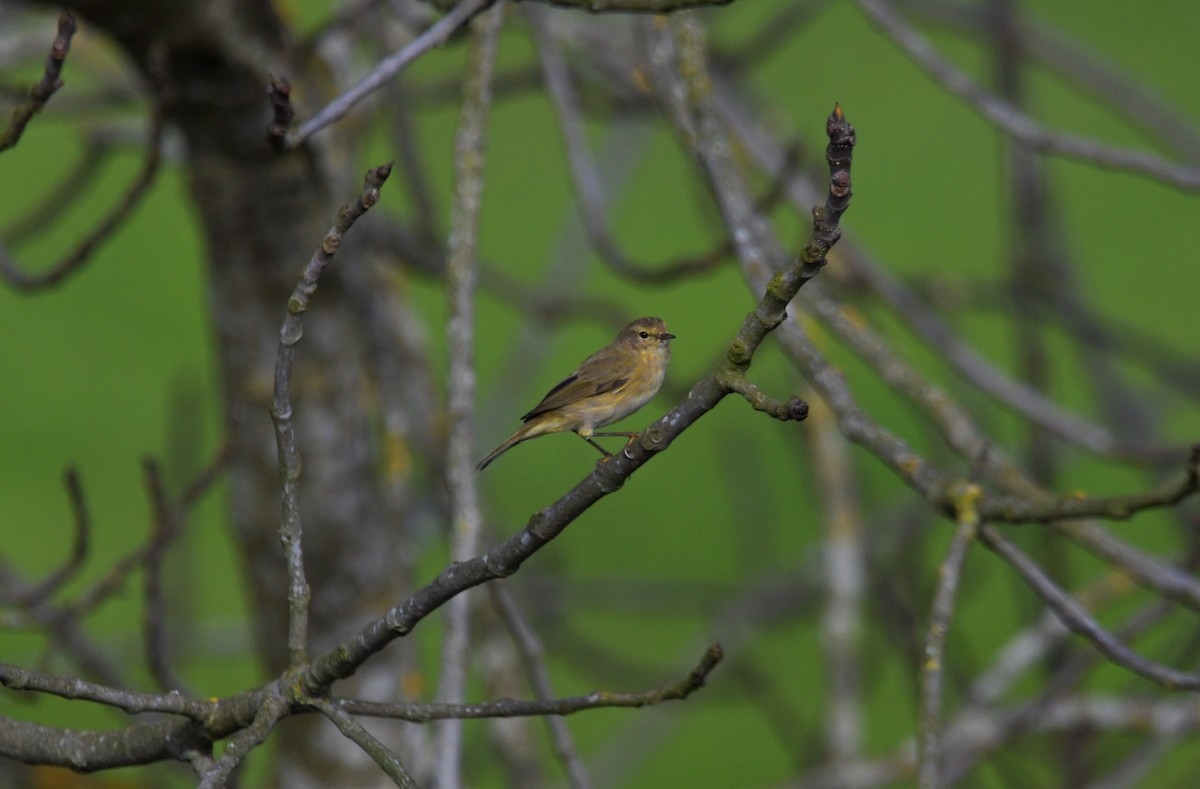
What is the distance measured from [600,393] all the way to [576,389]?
0.17 ft

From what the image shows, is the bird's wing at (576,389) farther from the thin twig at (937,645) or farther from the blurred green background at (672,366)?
the blurred green background at (672,366)

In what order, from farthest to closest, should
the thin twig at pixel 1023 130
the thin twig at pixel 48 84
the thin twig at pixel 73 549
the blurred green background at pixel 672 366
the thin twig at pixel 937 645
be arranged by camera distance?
1. the blurred green background at pixel 672 366
2. the thin twig at pixel 1023 130
3. the thin twig at pixel 73 549
4. the thin twig at pixel 48 84
5. the thin twig at pixel 937 645

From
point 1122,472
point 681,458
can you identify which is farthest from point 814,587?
point 1122,472

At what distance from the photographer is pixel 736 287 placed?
8320 millimetres

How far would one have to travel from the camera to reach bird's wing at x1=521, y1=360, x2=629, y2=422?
257cm

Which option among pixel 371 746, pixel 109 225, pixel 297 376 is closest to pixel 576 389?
pixel 371 746

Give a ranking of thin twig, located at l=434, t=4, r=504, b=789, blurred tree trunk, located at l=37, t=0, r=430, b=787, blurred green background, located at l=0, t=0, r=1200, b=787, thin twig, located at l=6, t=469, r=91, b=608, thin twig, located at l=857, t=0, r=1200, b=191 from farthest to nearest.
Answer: blurred green background, located at l=0, t=0, r=1200, b=787 < blurred tree trunk, located at l=37, t=0, r=430, b=787 < thin twig, located at l=857, t=0, r=1200, b=191 < thin twig, located at l=6, t=469, r=91, b=608 < thin twig, located at l=434, t=4, r=504, b=789

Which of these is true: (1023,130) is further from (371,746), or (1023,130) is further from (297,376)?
(371,746)

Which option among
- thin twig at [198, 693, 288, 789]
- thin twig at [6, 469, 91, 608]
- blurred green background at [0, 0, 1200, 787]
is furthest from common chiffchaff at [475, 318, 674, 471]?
blurred green background at [0, 0, 1200, 787]

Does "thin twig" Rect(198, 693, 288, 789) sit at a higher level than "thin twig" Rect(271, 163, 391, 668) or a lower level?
lower

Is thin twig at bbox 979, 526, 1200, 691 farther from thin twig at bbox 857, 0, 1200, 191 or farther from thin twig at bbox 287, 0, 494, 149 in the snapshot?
thin twig at bbox 287, 0, 494, 149

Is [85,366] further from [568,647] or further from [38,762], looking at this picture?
[38,762]

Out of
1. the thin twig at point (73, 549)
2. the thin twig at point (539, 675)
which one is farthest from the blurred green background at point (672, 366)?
the thin twig at point (539, 675)

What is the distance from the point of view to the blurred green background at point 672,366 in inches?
255
